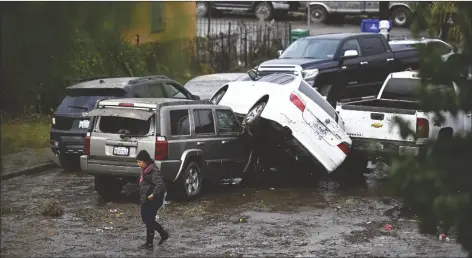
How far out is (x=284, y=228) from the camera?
12.7m

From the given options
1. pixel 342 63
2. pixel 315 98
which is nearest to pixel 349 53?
pixel 342 63

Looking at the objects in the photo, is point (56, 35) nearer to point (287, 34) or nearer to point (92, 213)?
point (92, 213)

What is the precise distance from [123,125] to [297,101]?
10.4 ft

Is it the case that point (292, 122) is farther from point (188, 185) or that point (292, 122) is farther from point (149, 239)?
point (149, 239)

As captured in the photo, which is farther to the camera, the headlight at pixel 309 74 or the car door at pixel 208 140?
the headlight at pixel 309 74

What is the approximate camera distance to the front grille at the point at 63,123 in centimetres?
1697

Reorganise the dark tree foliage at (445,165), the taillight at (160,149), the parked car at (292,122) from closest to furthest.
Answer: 1. the dark tree foliage at (445,165)
2. the taillight at (160,149)
3. the parked car at (292,122)

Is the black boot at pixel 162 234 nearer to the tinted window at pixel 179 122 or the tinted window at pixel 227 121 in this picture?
the tinted window at pixel 179 122

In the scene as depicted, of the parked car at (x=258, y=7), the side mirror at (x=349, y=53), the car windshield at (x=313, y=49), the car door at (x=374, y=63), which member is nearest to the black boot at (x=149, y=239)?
the car windshield at (x=313, y=49)

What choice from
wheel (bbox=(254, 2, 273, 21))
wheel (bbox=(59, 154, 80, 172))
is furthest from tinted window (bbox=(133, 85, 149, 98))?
wheel (bbox=(254, 2, 273, 21))

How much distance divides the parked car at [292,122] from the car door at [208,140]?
75 centimetres

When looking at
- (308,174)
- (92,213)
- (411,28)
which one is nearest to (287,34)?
(308,174)

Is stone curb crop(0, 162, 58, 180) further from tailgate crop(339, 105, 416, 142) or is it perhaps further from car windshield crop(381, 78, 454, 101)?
car windshield crop(381, 78, 454, 101)

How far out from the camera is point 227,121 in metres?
15.6
